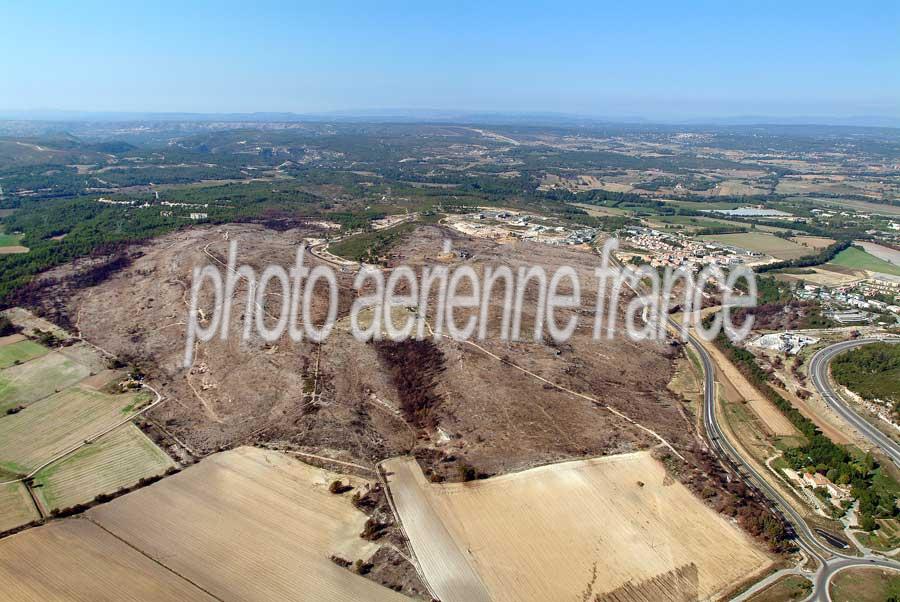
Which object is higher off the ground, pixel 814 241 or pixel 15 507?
pixel 814 241

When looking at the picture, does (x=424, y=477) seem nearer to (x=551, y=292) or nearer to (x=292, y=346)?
(x=292, y=346)

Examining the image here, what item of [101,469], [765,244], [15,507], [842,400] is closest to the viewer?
[15,507]

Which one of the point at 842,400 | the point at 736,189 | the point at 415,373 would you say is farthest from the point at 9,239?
the point at 736,189

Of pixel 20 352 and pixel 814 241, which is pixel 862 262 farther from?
pixel 20 352

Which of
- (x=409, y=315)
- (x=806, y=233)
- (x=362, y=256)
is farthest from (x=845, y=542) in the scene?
(x=806, y=233)

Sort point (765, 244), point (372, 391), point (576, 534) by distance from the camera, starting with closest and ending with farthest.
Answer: point (576, 534) < point (372, 391) < point (765, 244)

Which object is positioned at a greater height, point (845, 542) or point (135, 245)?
point (135, 245)
